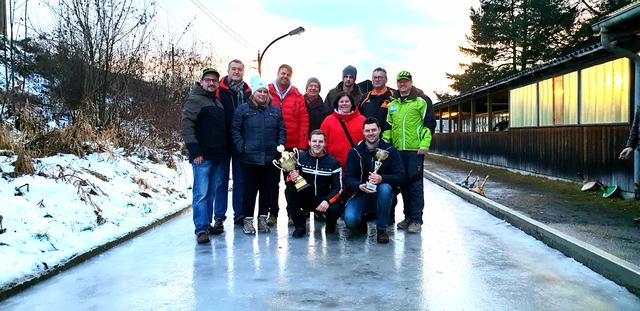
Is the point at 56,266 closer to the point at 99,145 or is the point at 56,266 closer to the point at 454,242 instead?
the point at 454,242

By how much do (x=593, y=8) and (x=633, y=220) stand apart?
33.3m

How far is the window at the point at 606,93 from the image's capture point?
10.3 meters

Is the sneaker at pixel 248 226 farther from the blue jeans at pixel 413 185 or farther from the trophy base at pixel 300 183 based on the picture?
the blue jeans at pixel 413 185

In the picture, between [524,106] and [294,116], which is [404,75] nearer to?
[294,116]

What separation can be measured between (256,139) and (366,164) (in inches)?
57.2

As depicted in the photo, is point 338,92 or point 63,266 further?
point 338,92

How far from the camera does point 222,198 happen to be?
23.2 feet

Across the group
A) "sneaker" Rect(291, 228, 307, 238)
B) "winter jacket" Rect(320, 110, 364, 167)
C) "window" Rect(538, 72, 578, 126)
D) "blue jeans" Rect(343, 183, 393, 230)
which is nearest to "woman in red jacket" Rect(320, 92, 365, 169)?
"winter jacket" Rect(320, 110, 364, 167)

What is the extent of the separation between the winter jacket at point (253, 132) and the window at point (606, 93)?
7.41 meters

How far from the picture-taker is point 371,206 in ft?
22.5

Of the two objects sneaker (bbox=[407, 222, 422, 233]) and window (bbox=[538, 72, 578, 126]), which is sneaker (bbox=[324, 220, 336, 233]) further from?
window (bbox=[538, 72, 578, 126])

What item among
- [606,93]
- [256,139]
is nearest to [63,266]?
[256,139]

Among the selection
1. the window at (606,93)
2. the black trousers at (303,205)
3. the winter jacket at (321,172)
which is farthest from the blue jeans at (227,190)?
the window at (606,93)

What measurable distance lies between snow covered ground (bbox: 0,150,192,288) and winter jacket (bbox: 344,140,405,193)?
119 inches
